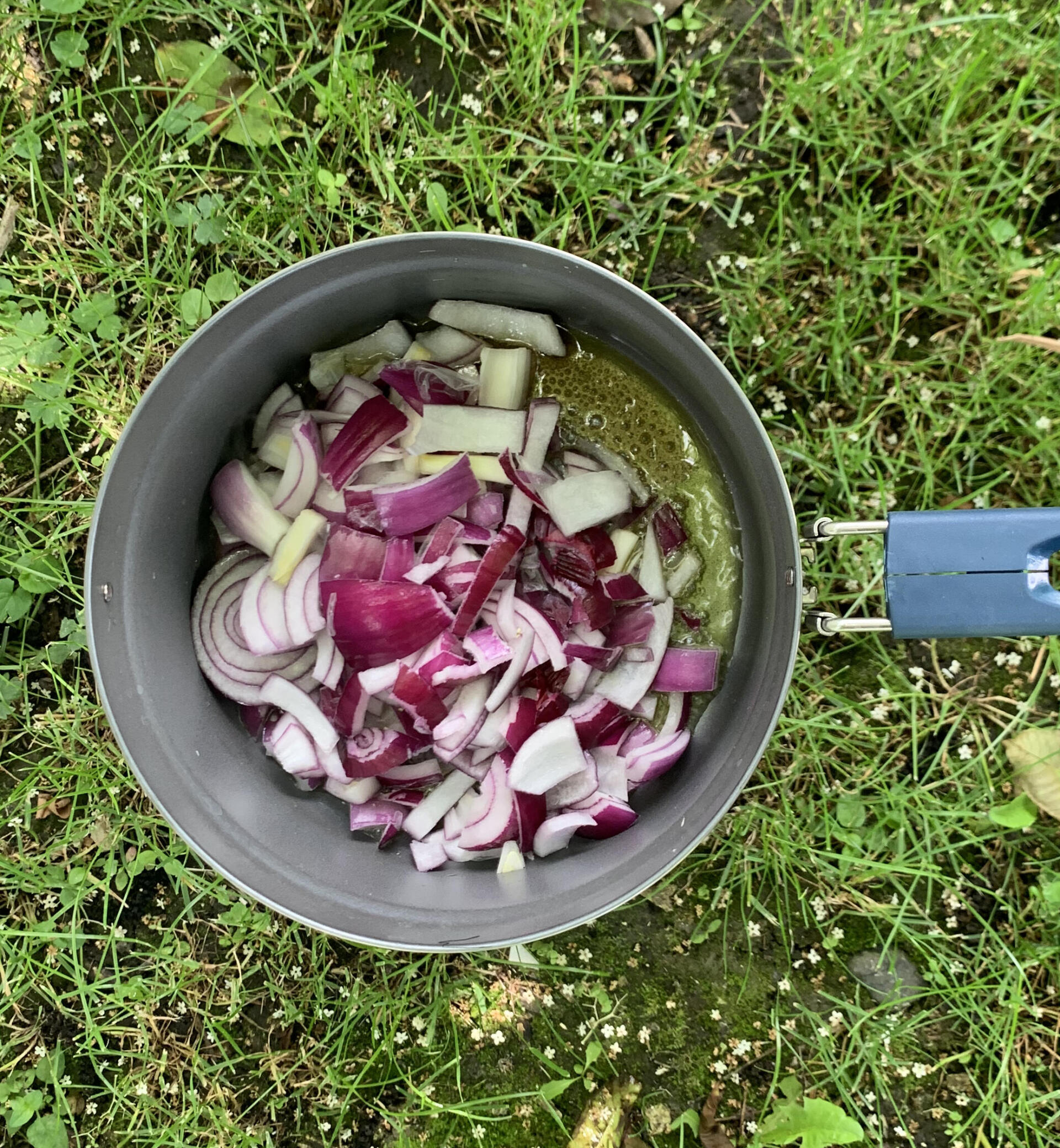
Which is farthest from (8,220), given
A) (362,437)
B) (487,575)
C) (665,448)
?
(665,448)

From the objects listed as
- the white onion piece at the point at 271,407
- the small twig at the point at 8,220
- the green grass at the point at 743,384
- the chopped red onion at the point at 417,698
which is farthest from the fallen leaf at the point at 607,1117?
the small twig at the point at 8,220

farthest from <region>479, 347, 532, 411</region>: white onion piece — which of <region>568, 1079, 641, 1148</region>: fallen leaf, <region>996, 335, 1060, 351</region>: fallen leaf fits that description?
<region>568, 1079, 641, 1148</region>: fallen leaf

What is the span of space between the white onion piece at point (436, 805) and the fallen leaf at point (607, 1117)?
1.60 feet

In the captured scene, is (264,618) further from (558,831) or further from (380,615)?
(558,831)

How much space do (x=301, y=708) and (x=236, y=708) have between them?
0.11 metres

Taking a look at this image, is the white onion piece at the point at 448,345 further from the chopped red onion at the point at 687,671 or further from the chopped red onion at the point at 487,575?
the chopped red onion at the point at 687,671

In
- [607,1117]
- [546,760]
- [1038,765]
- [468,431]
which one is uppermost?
[468,431]

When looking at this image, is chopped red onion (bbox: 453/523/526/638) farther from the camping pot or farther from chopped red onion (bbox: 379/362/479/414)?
the camping pot

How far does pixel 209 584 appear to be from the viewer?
1.09 m

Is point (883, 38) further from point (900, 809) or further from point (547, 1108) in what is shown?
point (547, 1108)

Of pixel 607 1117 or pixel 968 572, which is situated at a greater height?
pixel 968 572

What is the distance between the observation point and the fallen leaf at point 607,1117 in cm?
120

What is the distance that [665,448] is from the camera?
3.75 ft

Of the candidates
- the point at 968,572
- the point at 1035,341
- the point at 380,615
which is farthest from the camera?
the point at 1035,341
